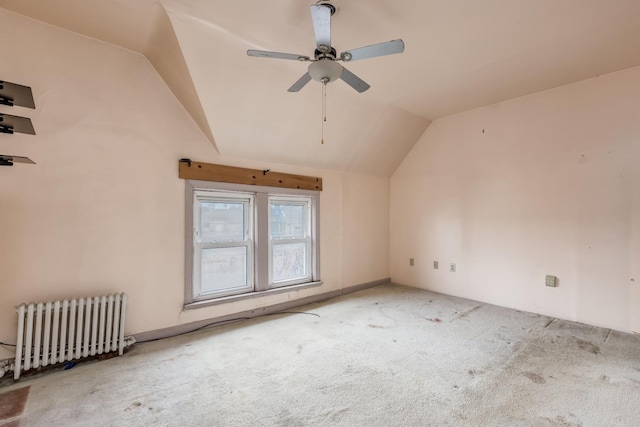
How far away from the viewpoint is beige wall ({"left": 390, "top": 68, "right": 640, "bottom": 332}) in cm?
302

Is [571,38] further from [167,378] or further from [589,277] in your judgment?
[167,378]

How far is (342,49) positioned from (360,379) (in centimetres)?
280

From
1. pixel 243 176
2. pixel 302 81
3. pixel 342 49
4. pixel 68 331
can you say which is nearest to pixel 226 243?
pixel 243 176

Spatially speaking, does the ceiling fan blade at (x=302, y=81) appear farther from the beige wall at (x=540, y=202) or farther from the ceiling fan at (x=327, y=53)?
the beige wall at (x=540, y=202)

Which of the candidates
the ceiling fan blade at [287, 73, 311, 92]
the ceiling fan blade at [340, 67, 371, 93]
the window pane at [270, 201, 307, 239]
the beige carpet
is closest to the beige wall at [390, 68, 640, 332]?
the beige carpet

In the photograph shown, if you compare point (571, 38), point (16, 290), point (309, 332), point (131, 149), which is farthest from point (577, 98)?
point (16, 290)

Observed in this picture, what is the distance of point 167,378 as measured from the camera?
2.18 m

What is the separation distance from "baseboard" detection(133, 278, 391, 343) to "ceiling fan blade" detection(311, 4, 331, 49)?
2952 millimetres

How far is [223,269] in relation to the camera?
3.41 metres

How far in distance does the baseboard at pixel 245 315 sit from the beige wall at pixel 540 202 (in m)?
1.31

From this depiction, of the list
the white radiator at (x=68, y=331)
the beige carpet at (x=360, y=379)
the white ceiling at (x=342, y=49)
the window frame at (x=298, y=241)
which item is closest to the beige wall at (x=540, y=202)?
the white ceiling at (x=342, y=49)

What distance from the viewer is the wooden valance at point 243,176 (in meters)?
3.02

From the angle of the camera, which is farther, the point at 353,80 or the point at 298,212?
the point at 298,212

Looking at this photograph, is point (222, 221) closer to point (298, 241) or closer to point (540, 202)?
point (298, 241)
